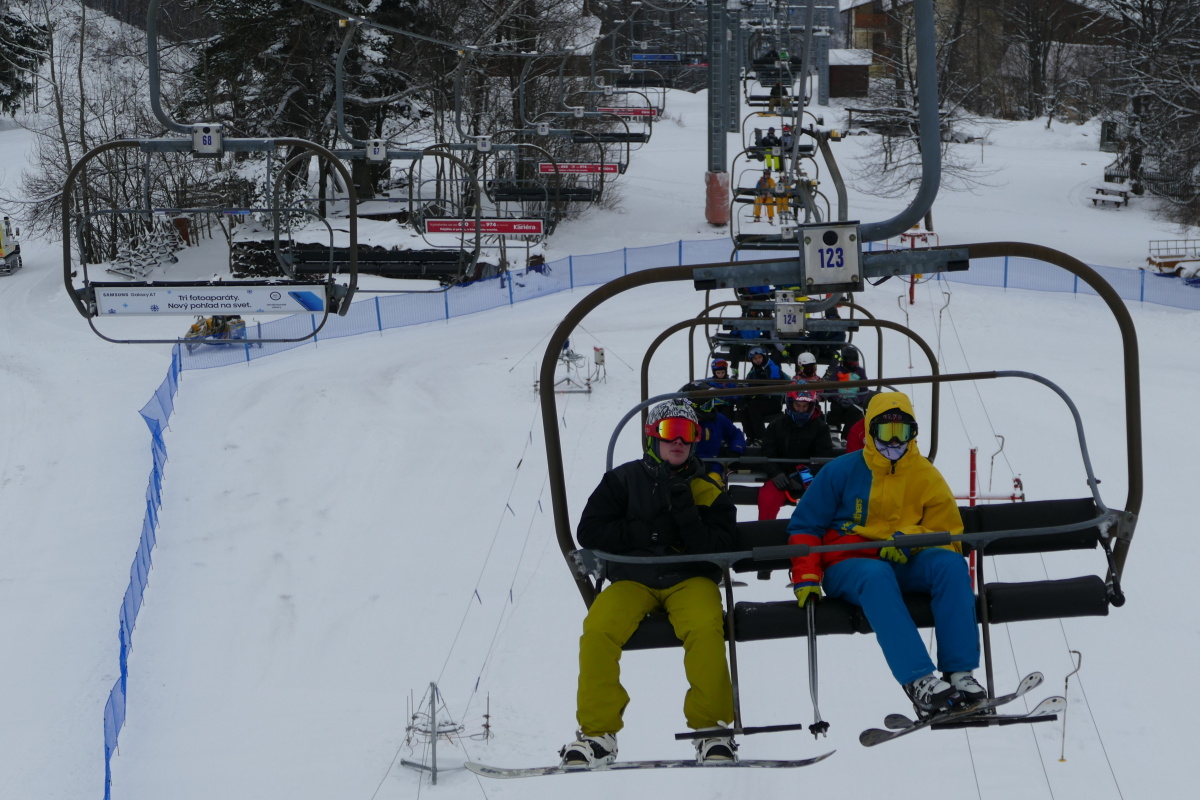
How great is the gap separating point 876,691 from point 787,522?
20.3 feet

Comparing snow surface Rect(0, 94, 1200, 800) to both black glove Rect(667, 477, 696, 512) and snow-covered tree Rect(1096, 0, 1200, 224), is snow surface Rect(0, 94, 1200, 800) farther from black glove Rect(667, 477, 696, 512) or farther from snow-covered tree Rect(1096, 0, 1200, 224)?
black glove Rect(667, 477, 696, 512)

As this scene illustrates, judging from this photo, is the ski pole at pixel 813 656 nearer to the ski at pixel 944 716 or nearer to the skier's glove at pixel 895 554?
the ski at pixel 944 716

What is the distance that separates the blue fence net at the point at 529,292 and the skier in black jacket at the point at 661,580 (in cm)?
1482

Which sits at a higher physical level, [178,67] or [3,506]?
[178,67]

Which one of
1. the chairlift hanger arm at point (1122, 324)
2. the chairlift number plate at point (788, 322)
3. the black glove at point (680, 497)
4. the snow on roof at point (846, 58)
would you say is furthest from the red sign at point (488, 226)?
the snow on roof at point (846, 58)

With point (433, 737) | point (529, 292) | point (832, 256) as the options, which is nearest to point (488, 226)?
point (433, 737)

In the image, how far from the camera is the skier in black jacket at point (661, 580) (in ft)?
16.5

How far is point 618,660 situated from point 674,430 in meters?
0.98

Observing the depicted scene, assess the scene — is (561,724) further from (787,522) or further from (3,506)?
(3,506)

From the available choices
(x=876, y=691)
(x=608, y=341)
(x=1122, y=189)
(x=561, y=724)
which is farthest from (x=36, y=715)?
(x=1122, y=189)

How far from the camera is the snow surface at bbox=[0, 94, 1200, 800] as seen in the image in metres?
10.8

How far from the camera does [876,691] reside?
37.0 feet

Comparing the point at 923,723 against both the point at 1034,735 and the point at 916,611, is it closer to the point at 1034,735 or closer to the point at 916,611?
the point at 916,611

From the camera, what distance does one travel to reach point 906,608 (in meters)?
5.08
